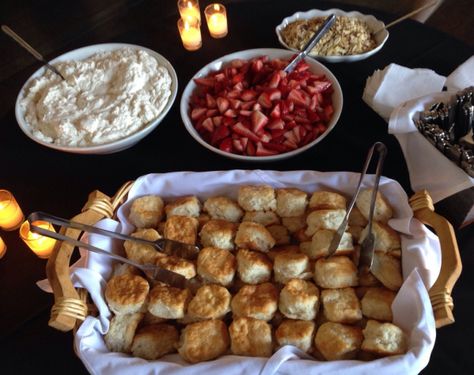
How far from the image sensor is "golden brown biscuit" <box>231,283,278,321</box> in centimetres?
93

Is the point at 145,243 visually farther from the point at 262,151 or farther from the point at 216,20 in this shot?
the point at 216,20

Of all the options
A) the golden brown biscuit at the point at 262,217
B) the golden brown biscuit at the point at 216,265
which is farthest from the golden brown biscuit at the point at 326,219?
the golden brown biscuit at the point at 216,265

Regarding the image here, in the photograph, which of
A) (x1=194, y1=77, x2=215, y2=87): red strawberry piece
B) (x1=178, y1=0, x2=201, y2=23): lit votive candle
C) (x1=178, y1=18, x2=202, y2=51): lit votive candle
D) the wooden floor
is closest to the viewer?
(x1=194, y1=77, x2=215, y2=87): red strawberry piece

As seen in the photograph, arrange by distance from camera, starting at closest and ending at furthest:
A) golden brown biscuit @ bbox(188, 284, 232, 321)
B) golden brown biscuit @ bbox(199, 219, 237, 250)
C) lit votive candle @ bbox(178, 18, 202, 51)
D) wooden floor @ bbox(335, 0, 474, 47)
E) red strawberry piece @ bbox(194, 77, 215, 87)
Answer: golden brown biscuit @ bbox(188, 284, 232, 321)
golden brown biscuit @ bbox(199, 219, 237, 250)
red strawberry piece @ bbox(194, 77, 215, 87)
lit votive candle @ bbox(178, 18, 202, 51)
wooden floor @ bbox(335, 0, 474, 47)

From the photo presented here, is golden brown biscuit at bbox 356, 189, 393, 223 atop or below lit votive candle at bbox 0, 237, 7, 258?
atop

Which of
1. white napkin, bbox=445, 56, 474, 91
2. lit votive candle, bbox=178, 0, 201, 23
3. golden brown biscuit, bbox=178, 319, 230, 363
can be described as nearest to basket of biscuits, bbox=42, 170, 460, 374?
golden brown biscuit, bbox=178, 319, 230, 363

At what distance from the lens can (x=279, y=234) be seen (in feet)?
3.59

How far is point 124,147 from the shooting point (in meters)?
1.43

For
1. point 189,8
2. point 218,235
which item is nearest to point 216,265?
point 218,235

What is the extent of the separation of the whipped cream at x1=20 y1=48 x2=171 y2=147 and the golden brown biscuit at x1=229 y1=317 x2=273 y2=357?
29.8 inches

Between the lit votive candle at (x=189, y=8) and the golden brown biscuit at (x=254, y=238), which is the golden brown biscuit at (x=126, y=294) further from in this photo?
the lit votive candle at (x=189, y=8)

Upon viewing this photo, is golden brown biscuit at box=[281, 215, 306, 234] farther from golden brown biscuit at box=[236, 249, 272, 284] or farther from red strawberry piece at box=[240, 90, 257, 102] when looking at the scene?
red strawberry piece at box=[240, 90, 257, 102]

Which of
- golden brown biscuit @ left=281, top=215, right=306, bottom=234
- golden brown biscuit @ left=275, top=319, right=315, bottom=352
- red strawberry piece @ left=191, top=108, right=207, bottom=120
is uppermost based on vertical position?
red strawberry piece @ left=191, top=108, right=207, bottom=120

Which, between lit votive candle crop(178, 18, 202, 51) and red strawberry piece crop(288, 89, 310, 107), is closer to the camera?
red strawberry piece crop(288, 89, 310, 107)
